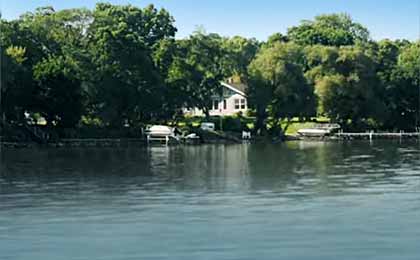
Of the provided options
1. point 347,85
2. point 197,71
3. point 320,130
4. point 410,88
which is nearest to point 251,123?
point 320,130

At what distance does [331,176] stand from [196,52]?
50.8 meters

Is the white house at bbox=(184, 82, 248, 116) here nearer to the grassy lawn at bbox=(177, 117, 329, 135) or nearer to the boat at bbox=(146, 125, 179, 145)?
the grassy lawn at bbox=(177, 117, 329, 135)

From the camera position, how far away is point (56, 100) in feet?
222

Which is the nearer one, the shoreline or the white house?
the shoreline

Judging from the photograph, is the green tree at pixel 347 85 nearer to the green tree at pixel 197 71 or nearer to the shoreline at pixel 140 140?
the shoreline at pixel 140 140

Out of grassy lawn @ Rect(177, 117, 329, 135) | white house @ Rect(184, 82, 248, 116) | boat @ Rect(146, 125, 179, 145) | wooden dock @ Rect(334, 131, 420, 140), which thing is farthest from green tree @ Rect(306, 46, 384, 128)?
boat @ Rect(146, 125, 179, 145)

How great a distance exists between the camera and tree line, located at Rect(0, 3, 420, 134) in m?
68.3

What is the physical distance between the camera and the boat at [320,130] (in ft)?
285

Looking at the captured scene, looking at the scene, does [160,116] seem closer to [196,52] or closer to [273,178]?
[196,52]

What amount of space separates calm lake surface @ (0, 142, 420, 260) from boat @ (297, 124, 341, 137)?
144 ft

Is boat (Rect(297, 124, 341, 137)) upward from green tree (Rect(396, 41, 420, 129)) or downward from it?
downward

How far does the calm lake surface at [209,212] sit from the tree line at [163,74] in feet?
85.0

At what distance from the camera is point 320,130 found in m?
87.3

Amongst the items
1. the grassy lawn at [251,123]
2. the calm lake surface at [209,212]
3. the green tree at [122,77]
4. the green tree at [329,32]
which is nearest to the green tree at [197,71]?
the grassy lawn at [251,123]
